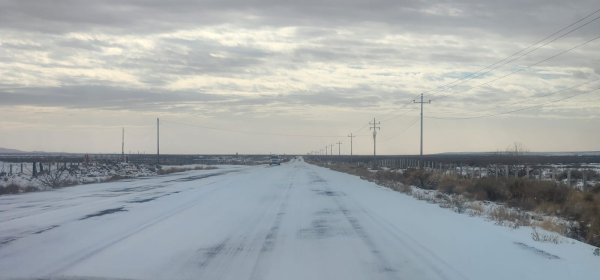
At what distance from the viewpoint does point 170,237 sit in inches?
541

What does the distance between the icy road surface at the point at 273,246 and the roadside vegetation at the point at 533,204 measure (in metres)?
1.11

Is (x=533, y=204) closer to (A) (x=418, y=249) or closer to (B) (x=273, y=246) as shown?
(A) (x=418, y=249)

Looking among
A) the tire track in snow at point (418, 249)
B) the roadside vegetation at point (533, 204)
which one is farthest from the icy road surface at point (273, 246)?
the roadside vegetation at point (533, 204)

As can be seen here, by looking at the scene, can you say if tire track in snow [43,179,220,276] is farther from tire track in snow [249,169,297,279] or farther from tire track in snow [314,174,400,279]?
tire track in snow [314,174,400,279]

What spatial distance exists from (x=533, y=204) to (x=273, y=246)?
14.2m

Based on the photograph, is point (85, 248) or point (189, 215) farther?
point (189, 215)

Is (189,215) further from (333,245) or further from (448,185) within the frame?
(448,185)

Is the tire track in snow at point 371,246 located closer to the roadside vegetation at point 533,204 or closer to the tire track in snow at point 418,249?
the tire track in snow at point 418,249

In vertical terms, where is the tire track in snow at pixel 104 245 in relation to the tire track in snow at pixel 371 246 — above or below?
above

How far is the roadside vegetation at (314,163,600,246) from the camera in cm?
1585

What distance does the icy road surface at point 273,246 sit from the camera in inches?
384

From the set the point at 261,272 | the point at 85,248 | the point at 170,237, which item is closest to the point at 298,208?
the point at 170,237

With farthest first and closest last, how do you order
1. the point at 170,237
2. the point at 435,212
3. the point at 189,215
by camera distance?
the point at 435,212 < the point at 189,215 < the point at 170,237

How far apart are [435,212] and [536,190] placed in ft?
25.1
